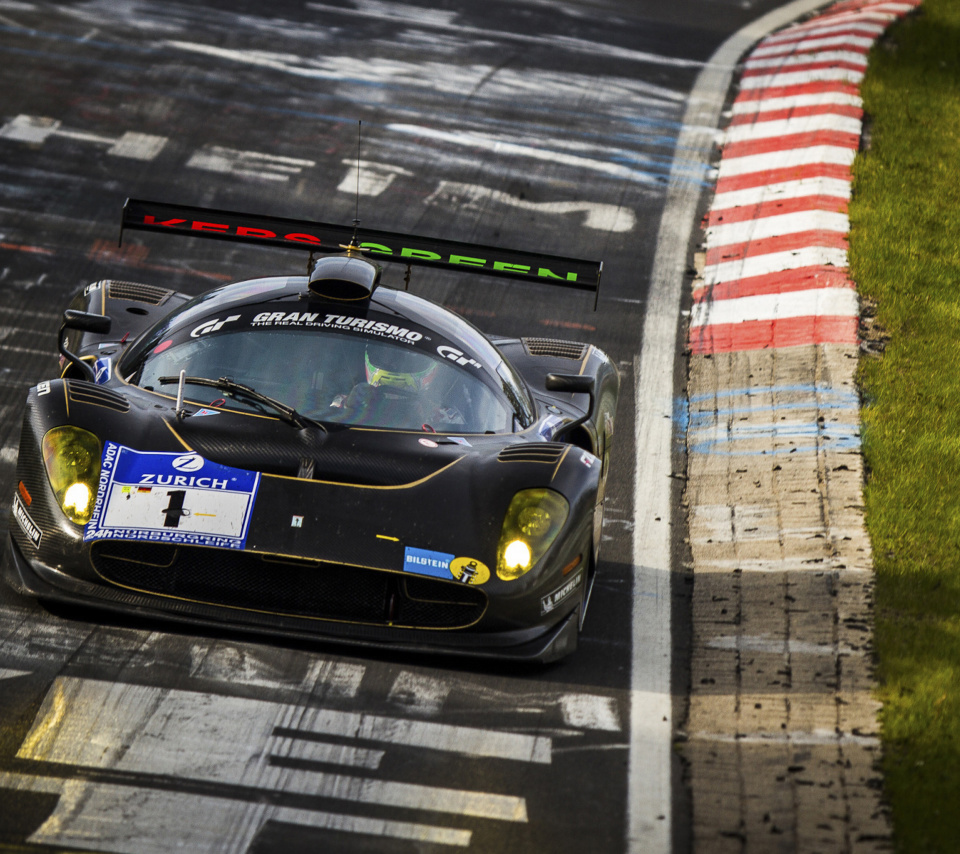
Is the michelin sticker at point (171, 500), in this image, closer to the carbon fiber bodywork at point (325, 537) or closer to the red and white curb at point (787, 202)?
the carbon fiber bodywork at point (325, 537)

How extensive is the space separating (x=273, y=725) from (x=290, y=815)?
59 centimetres

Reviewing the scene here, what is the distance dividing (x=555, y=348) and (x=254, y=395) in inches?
88.8

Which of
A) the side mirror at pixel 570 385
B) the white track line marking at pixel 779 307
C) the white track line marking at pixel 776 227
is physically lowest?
the white track line marking at pixel 776 227

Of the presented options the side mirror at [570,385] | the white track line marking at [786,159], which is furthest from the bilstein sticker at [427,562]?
the white track line marking at [786,159]

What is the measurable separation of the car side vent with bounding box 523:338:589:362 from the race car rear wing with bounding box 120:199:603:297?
0.59 metres

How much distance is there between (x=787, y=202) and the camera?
483 inches

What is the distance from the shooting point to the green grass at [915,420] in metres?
5.00

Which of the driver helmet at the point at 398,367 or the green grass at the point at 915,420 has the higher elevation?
the driver helmet at the point at 398,367

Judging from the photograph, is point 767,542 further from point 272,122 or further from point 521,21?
point 521,21

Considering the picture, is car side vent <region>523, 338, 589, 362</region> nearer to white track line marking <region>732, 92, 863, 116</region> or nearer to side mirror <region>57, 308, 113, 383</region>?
side mirror <region>57, 308, 113, 383</region>

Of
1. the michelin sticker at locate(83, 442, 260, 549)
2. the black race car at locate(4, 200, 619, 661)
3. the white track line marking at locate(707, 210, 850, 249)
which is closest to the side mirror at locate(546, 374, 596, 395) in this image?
the black race car at locate(4, 200, 619, 661)

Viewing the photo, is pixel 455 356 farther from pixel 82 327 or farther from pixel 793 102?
pixel 793 102

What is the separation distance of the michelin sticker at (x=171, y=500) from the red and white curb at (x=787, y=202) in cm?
521

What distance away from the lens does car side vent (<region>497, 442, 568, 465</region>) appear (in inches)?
223
